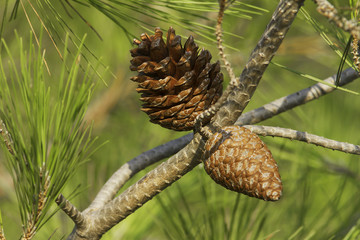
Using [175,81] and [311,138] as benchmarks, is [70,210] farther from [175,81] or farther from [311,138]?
[311,138]

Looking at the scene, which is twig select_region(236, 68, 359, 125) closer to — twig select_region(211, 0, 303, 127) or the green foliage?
twig select_region(211, 0, 303, 127)

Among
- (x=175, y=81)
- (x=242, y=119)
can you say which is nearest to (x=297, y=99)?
(x=242, y=119)

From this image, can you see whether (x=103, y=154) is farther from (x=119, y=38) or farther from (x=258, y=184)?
(x=258, y=184)

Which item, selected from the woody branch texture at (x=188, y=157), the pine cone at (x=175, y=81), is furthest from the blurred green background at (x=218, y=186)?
the woody branch texture at (x=188, y=157)

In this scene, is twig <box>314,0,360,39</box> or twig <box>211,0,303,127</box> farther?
twig <box>211,0,303,127</box>

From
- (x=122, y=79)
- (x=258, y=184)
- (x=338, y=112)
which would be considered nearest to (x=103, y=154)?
(x=122, y=79)

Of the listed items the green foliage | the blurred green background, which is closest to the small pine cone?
the green foliage
